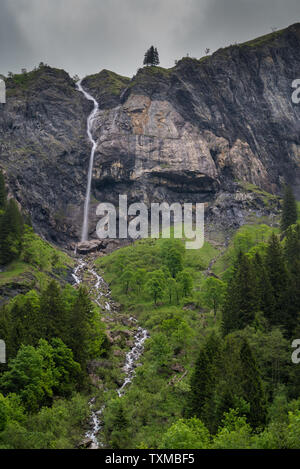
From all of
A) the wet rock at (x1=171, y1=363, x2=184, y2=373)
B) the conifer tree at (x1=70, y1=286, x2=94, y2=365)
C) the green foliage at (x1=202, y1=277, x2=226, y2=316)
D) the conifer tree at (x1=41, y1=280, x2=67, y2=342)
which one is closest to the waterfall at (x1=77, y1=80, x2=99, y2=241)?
the green foliage at (x1=202, y1=277, x2=226, y2=316)

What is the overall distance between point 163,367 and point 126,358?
693 cm

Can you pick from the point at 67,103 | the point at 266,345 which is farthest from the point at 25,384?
the point at 67,103

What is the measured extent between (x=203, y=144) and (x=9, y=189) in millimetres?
82433

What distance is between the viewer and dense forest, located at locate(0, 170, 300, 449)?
33.8m

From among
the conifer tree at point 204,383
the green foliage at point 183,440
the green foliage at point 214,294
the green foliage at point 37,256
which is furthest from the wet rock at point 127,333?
the green foliage at point 183,440

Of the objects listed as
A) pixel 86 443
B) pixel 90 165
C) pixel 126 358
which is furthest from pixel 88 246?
pixel 86 443

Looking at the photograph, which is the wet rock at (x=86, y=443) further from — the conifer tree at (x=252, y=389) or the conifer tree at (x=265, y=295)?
the conifer tree at (x=265, y=295)

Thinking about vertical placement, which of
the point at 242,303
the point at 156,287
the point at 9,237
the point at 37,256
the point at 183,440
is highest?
the point at 9,237

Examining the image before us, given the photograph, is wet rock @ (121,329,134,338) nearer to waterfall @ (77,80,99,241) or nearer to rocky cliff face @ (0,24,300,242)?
rocky cliff face @ (0,24,300,242)

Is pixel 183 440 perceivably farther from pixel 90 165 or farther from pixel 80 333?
pixel 90 165

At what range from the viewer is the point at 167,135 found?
517ft

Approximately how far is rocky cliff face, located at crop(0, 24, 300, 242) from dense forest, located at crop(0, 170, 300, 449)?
2631 inches

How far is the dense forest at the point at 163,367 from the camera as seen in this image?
33.8 metres

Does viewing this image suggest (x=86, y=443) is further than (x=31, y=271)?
No
